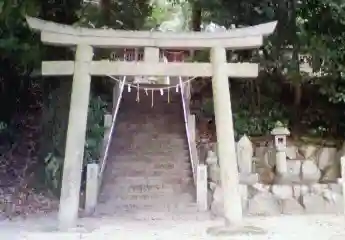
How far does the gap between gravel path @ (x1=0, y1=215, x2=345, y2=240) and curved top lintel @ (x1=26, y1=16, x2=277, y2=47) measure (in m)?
2.66

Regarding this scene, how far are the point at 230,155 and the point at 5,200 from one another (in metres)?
4.12

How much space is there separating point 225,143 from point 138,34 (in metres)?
1.99

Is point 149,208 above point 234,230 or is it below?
above

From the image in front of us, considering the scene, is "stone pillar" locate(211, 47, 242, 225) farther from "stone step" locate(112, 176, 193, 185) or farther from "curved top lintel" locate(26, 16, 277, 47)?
"stone step" locate(112, 176, 193, 185)

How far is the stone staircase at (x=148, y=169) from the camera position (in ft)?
26.6

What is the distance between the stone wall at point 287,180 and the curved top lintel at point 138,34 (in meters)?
2.52

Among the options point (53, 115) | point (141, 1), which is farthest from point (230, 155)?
point (141, 1)

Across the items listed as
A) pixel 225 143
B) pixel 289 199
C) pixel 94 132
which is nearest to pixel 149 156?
pixel 94 132

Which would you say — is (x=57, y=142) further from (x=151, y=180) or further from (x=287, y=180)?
(x=287, y=180)

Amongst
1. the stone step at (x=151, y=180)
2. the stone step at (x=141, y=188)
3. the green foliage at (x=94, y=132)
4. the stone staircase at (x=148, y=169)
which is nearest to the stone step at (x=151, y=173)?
the stone staircase at (x=148, y=169)

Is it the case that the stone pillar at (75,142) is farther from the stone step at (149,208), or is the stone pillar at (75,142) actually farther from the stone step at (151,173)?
the stone step at (151,173)

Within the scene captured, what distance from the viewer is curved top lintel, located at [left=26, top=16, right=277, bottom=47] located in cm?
664

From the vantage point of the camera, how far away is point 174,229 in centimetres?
659

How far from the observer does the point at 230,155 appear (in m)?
6.56
